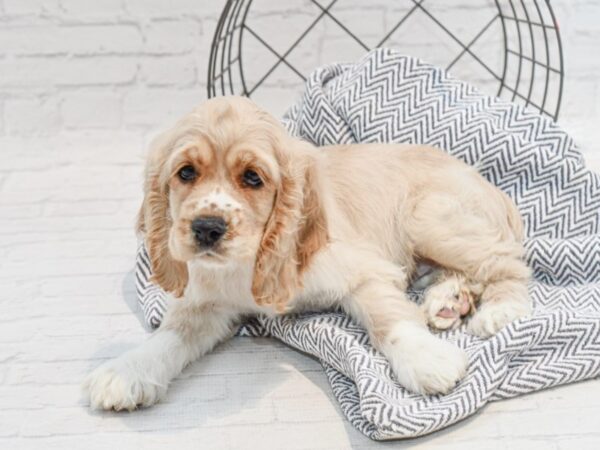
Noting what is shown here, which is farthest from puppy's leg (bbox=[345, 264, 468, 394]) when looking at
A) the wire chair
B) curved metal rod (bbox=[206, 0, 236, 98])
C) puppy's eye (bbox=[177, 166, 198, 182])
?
the wire chair

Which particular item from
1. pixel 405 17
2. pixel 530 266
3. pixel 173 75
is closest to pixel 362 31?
pixel 405 17

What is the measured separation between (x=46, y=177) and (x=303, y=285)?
2.03 metres

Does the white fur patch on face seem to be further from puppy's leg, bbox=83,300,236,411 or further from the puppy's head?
puppy's leg, bbox=83,300,236,411

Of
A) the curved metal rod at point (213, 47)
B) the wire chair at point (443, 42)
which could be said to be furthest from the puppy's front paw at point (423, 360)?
the wire chair at point (443, 42)

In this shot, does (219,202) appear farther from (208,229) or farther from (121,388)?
(121,388)

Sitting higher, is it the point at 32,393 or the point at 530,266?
the point at 530,266

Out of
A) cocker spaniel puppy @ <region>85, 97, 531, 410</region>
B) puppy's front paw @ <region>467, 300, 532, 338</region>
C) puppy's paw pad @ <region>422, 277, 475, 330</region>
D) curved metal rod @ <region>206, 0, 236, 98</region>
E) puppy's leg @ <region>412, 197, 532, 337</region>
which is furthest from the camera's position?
curved metal rod @ <region>206, 0, 236, 98</region>

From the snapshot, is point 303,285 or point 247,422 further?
point 303,285

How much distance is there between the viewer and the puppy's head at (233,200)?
2273mm

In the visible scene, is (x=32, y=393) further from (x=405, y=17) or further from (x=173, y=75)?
(x=405, y=17)

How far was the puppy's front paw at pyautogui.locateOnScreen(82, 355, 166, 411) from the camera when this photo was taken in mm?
2387

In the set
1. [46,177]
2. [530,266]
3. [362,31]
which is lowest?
[46,177]

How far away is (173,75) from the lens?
430 cm

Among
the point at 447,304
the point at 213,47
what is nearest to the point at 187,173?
the point at 447,304
